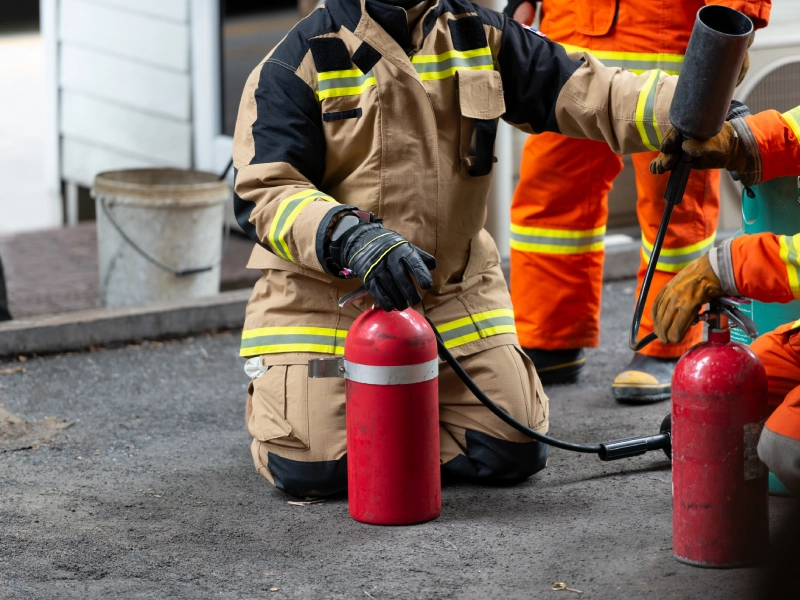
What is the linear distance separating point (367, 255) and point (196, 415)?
1370 mm

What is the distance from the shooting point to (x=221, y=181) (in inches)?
188

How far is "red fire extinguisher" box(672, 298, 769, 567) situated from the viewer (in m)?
2.31

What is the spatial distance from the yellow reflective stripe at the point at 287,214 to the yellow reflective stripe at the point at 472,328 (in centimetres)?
52

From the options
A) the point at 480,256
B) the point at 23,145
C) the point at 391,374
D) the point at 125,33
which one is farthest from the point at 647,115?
the point at 23,145

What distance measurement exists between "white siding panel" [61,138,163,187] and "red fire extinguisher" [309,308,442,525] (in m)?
4.17

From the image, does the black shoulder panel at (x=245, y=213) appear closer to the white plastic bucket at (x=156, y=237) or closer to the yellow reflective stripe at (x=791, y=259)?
the yellow reflective stripe at (x=791, y=259)

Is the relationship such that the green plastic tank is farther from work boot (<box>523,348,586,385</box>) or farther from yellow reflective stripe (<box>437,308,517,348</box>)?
work boot (<box>523,348,586,385</box>)

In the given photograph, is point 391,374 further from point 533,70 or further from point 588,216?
point 588,216

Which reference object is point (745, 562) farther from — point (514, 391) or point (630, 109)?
point (630, 109)

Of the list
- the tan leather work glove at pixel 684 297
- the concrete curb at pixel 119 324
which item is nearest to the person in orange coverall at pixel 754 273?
the tan leather work glove at pixel 684 297

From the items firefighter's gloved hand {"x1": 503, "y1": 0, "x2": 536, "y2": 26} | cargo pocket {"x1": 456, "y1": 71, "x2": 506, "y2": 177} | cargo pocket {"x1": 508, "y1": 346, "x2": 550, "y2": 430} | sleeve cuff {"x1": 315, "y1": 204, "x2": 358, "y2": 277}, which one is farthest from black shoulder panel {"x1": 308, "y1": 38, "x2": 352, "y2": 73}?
firefighter's gloved hand {"x1": 503, "y1": 0, "x2": 536, "y2": 26}

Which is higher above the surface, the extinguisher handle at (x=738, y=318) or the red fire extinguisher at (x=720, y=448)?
the extinguisher handle at (x=738, y=318)

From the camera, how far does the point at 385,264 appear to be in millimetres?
2518

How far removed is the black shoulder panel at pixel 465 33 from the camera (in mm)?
2967
